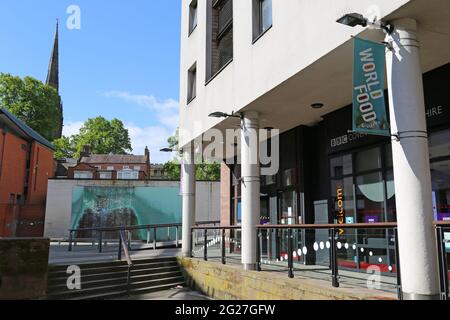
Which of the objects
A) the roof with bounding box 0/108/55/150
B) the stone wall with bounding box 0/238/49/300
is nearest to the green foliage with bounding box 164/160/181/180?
the roof with bounding box 0/108/55/150

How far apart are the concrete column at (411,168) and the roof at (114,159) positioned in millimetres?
57160

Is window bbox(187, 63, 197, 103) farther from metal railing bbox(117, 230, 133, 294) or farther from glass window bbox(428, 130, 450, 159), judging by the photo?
glass window bbox(428, 130, 450, 159)

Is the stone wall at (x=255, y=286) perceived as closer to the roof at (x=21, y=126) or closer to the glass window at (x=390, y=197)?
the glass window at (x=390, y=197)

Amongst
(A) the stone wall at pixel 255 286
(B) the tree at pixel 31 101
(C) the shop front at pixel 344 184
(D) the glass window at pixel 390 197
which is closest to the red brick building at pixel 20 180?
(B) the tree at pixel 31 101

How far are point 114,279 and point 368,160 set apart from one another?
7348mm

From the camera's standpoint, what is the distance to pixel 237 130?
42.3 feet

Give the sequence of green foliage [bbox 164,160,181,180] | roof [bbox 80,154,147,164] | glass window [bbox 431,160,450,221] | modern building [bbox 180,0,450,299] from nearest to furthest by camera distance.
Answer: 1. modern building [bbox 180,0,450,299]
2. glass window [bbox 431,160,450,221]
3. green foliage [bbox 164,160,181,180]
4. roof [bbox 80,154,147,164]

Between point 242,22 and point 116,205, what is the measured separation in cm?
2297

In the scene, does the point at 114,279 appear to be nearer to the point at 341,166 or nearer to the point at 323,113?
the point at 341,166

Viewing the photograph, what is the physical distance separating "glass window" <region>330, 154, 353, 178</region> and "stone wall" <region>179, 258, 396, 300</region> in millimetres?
3329

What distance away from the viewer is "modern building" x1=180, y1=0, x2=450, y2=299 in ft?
19.0

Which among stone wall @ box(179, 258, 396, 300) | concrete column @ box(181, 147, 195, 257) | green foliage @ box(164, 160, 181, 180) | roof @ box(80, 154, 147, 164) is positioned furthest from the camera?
roof @ box(80, 154, 147, 164)
